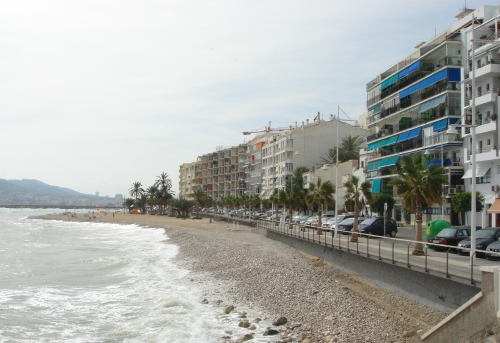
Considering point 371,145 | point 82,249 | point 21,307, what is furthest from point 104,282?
point 371,145

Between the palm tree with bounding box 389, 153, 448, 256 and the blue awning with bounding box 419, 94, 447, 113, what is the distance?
29.6 metres

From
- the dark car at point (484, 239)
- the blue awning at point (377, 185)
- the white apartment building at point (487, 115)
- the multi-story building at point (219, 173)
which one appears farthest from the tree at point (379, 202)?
the multi-story building at point (219, 173)

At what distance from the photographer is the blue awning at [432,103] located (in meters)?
49.6

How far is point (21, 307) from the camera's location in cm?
2244

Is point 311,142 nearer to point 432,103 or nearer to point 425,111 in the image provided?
point 425,111

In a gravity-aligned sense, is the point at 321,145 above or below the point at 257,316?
above

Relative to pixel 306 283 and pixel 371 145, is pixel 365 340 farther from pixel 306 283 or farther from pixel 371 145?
pixel 371 145

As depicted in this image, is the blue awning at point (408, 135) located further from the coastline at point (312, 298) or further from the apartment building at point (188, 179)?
the apartment building at point (188, 179)

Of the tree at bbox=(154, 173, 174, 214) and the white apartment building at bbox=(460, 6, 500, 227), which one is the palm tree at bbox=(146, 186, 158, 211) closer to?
the tree at bbox=(154, 173, 174, 214)

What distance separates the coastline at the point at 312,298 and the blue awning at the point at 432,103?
24961mm

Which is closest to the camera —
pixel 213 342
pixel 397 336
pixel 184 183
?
pixel 397 336

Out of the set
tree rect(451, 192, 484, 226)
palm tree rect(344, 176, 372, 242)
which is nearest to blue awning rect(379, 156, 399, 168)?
tree rect(451, 192, 484, 226)

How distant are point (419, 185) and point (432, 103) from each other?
32.2 metres

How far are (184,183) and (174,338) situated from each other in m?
171
